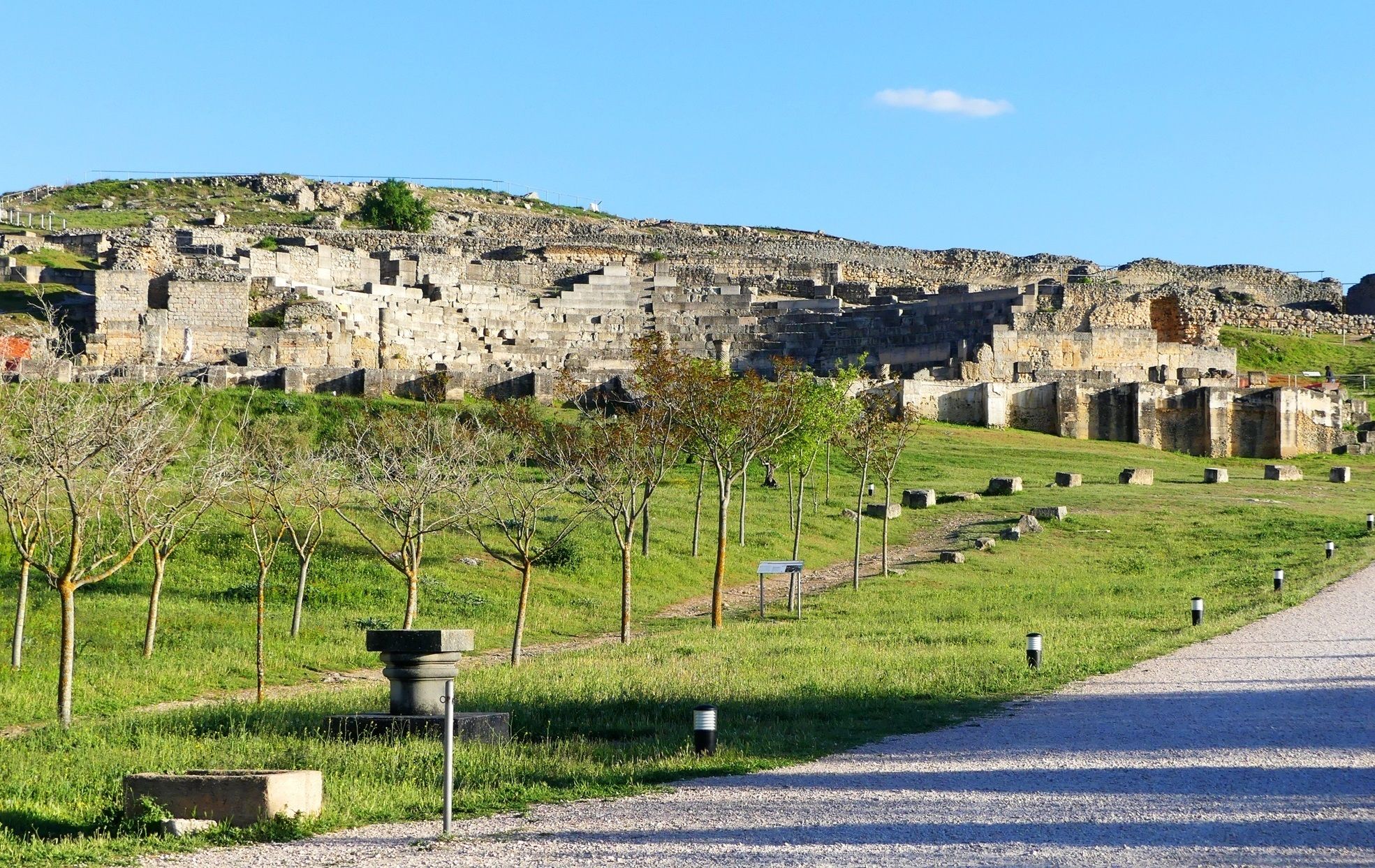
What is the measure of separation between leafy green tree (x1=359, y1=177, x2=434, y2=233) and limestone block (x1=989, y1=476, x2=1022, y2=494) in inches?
1910

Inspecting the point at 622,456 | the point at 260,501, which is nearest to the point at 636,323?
the point at 622,456

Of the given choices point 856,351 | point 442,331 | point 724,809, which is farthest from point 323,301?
point 724,809

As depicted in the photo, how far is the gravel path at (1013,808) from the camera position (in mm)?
9961

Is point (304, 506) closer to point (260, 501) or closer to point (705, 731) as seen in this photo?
point (260, 501)

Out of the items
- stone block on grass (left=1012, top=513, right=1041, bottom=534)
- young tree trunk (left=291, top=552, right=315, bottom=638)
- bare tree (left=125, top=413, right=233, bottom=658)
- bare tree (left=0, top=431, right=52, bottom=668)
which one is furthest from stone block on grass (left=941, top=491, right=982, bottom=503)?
bare tree (left=0, top=431, right=52, bottom=668)

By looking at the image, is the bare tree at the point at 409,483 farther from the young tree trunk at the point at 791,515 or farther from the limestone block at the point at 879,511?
the limestone block at the point at 879,511

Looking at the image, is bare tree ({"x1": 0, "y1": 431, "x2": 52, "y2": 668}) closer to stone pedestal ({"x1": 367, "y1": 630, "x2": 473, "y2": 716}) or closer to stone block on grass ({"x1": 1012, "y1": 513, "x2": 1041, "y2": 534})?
stone pedestal ({"x1": 367, "y1": 630, "x2": 473, "y2": 716})

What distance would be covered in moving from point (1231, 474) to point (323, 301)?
3068 centimetres

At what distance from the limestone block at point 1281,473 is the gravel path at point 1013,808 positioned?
34484mm

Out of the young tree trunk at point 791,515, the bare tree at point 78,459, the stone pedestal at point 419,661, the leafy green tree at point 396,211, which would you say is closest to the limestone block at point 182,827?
the stone pedestal at point 419,661

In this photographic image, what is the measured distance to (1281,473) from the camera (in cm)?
4872

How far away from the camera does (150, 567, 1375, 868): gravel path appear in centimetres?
996

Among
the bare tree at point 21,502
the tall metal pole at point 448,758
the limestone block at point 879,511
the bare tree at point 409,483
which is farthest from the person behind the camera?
the limestone block at point 879,511

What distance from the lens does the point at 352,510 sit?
111ft
